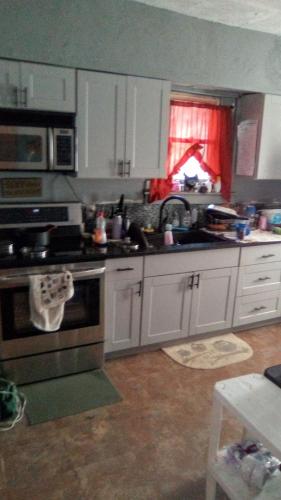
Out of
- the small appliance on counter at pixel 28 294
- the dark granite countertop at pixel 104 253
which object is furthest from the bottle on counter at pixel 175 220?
the small appliance on counter at pixel 28 294

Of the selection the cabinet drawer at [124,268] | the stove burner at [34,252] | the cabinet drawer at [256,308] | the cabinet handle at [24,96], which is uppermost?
the cabinet handle at [24,96]

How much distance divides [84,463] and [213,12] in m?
3.07

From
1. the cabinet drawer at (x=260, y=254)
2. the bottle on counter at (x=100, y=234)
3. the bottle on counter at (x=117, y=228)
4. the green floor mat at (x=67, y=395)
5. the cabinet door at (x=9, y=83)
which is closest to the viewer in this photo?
the green floor mat at (x=67, y=395)

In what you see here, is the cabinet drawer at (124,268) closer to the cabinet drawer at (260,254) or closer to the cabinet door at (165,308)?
the cabinet door at (165,308)

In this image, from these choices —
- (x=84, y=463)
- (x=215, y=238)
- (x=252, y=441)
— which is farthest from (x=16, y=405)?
(x=215, y=238)

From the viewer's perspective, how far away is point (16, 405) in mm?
2248

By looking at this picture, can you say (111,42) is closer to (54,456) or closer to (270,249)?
(270,249)

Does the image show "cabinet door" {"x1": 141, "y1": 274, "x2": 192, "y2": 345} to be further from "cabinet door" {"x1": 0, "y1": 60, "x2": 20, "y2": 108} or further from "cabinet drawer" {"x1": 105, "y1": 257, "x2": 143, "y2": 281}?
"cabinet door" {"x1": 0, "y1": 60, "x2": 20, "y2": 108}

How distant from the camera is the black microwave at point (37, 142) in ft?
7.91

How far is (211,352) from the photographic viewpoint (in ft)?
9.90

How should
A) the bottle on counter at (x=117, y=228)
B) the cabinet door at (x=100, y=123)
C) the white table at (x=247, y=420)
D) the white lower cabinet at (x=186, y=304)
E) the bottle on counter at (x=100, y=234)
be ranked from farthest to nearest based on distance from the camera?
1. the bottle on counter at (x=117, y=228)
2. the white lower cabinet at (x=186, y=304)
3. the bottle on counter at (x=100, y=234)
4. the cabinet door at (x=100, y=123)
5. the white table at (x=247, y=420)

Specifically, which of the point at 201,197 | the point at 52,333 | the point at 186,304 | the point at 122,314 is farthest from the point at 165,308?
the point at 201,197

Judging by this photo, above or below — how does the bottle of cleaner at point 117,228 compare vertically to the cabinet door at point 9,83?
below

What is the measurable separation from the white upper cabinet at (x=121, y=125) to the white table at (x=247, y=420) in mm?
1790
